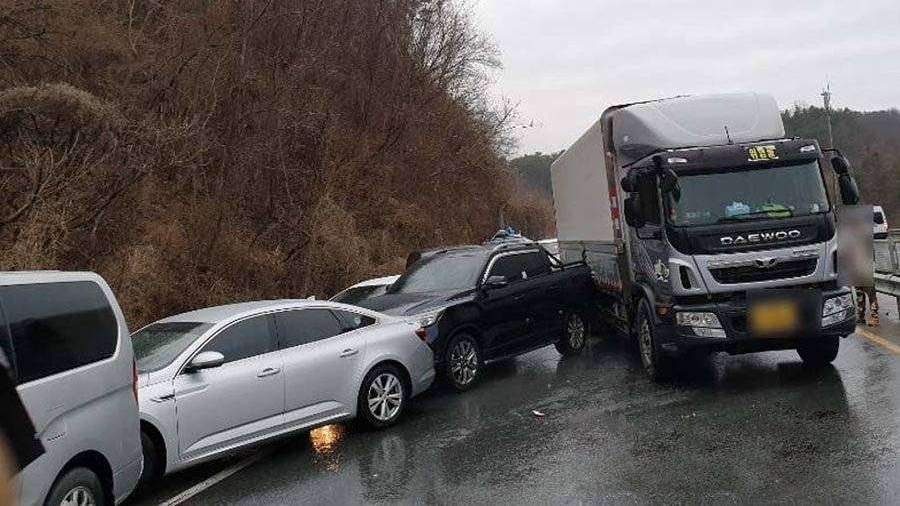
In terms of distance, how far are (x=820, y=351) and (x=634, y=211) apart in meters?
2.86

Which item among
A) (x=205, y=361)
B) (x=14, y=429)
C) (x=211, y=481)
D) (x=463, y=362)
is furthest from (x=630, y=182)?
(x=14, y=429)

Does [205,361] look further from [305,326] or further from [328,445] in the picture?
[328,445]

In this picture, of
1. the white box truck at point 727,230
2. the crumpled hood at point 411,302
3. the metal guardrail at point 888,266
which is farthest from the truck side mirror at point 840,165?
the crumpled hood at point 411,302

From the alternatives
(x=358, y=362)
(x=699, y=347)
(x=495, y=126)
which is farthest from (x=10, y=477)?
(x=495, y=126)

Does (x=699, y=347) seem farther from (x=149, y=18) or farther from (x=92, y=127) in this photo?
(x=149, y=18)

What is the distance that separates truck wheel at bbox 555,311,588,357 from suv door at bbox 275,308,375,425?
4.55m

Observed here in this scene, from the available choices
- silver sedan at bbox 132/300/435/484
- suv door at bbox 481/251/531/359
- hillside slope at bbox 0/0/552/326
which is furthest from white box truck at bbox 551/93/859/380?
hillside slope at bbox 0/0/552/326

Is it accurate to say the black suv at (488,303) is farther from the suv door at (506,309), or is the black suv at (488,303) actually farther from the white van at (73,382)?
the white van at (73,382)

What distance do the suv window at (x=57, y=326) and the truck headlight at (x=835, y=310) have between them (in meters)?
7.00

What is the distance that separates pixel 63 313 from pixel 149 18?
1544 cm

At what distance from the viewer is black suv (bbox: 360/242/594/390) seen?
9664 millimetres

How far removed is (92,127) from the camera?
13.6 m

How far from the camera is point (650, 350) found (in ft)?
30.2

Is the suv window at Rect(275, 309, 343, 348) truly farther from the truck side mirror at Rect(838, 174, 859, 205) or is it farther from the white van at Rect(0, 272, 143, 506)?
the truck side mirror at Rect(838, 174, 859, 205)
